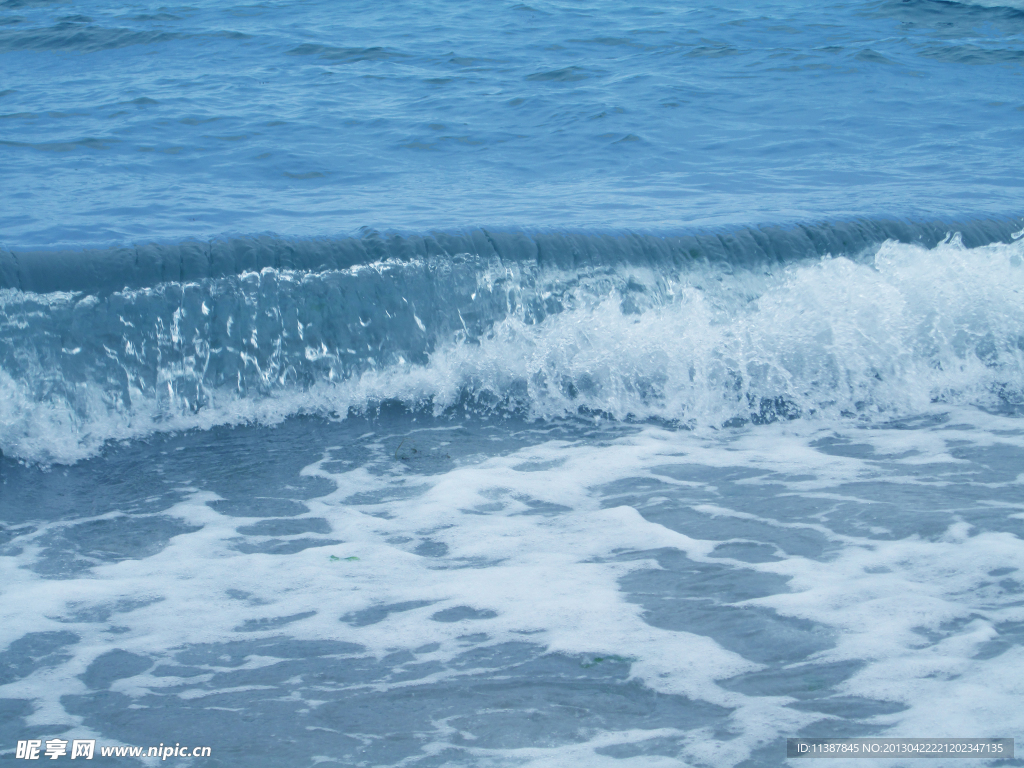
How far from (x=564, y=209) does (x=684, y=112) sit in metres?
4.11

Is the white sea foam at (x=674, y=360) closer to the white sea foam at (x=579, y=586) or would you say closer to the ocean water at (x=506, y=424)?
the ocean water at (x=506, y=424)

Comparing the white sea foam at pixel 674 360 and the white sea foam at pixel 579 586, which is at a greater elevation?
the white sea foam at pixel 674 360

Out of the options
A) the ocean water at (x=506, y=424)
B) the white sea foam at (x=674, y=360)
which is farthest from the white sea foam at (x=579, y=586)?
the white sea foam at (x=674, y=360)

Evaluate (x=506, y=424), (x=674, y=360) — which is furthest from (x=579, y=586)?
(x=674, y=360)

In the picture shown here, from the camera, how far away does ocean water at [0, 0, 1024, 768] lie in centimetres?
269

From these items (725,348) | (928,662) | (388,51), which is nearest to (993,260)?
(725,348)

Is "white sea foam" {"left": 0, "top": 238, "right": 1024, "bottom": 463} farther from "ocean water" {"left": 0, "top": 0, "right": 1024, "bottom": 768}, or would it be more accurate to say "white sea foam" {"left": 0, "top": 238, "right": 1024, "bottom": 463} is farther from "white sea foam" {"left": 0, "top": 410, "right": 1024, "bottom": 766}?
"white sea foam" {"left": 0, "top": 410, "right": 1024, "bottom": 766}

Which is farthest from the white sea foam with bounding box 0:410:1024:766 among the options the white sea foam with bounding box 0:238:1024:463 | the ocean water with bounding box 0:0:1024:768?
the white sea foam with bounding box 0:238:1024:463

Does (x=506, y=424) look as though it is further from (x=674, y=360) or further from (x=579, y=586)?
(x=579, y=586)

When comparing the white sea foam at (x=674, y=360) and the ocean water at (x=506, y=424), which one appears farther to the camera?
the white sea foam at (x=674, y=360)

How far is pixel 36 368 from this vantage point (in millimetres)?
4957

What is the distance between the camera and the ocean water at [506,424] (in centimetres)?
269

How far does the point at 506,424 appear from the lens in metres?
5.08

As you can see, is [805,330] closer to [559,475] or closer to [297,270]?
[559,475]
